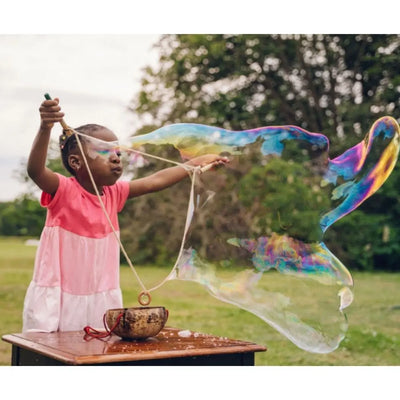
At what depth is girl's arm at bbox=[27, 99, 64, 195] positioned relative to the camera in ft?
8.27

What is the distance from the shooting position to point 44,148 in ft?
8.45

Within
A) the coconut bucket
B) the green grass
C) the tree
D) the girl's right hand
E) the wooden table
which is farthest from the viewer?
the tree

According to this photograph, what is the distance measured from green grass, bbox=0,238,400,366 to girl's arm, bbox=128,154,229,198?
2216 millimetres

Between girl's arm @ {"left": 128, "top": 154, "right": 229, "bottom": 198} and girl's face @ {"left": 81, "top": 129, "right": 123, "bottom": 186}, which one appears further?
girl's arm @ {"left": 128, "top": 154, "right": 229, "bottom": 198}

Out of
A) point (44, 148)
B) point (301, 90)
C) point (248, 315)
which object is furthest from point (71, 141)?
point (301, 90)

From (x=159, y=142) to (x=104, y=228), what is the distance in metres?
0.44

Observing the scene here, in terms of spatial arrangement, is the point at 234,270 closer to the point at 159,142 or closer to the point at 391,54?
the point at 159,142

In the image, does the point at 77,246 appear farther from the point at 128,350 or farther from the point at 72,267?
the point at 128,350

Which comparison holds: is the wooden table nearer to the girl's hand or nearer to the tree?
the girl's hand

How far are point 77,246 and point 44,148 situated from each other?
0.45 metres

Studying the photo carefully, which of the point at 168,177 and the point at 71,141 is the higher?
the point at 71,141

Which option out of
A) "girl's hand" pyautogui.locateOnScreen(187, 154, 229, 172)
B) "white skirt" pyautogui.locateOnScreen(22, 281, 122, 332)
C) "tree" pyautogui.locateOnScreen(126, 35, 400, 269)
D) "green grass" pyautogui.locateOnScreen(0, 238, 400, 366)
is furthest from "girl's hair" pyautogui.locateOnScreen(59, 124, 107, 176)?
"tree" pyautogui.locateOnScreen(126, 35, 400, 269)

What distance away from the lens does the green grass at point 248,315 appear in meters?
4.92

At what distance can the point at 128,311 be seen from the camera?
2.29 metres
